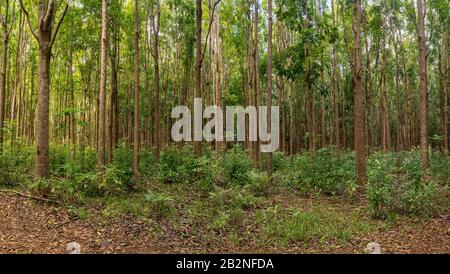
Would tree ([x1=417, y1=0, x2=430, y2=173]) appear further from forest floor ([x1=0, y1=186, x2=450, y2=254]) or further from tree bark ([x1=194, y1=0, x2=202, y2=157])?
tree bark ([x1=194, y1=0, x2=202, y2=157])

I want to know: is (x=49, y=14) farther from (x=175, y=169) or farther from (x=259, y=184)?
(x=259, y=184)

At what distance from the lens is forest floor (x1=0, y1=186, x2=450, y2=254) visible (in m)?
6.94

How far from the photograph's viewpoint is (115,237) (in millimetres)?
7469

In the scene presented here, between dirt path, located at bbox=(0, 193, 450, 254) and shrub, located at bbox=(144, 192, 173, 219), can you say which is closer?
dirt path, located at bbox=(0, 193, 450, 254)

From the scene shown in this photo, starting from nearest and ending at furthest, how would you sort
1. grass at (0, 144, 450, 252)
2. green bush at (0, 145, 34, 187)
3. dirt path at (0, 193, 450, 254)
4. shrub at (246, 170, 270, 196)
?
1. dirt path at (0, 193, 450, 254)
2. grass at (0, 144, 450, 252)
3. green bush at (0, 145, 34, 187)
4. shrub at (246, 170, 270, 196)

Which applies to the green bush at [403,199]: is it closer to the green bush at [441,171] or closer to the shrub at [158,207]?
the green bush at [441,171]

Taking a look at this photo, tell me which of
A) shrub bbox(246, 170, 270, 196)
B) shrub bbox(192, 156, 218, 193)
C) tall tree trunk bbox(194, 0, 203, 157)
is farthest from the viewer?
tall tree trunk bbox(194, 0, 203, 157)

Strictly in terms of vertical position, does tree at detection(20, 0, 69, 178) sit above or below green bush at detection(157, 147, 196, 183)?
above

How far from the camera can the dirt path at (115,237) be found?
22.4 feet

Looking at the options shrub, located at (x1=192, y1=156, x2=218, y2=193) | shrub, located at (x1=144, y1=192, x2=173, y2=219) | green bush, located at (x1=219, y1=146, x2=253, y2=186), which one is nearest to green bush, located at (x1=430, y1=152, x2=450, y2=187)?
green bush, located at (x1=219, y1=146, x2=253, y2=186)

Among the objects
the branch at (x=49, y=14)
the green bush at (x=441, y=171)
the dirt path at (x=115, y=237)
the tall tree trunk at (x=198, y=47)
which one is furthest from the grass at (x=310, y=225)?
the branch at (x=49, y=14)

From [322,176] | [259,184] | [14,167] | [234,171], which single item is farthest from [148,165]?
[322,176]

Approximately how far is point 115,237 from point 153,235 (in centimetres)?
78
